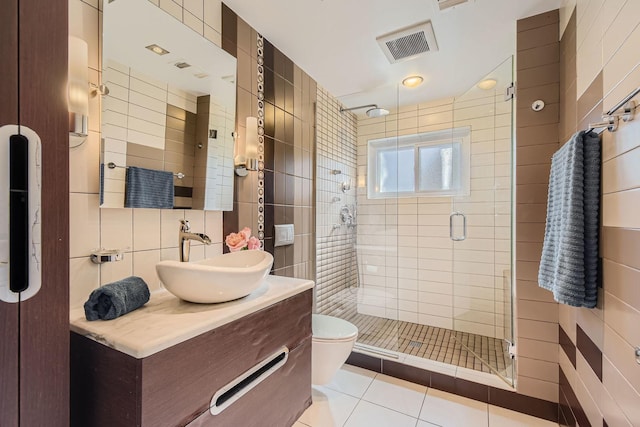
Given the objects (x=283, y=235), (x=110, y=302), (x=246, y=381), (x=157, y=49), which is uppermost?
(x=157, y=49)

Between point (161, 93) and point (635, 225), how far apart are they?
190cm

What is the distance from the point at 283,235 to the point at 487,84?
6.50 ft

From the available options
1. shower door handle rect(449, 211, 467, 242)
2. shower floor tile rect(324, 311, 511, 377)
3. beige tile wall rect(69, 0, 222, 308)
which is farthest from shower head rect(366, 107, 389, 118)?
shower floor tile rect(324, 311, 511, 377)

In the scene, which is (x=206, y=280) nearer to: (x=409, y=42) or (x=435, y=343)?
(x=409, y=42)

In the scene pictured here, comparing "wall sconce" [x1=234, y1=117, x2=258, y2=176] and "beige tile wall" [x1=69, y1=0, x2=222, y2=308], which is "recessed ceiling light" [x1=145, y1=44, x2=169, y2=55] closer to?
"beige tile wall" [x1=69, y1=0, x2=222, y2=308]

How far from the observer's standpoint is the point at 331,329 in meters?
1.85

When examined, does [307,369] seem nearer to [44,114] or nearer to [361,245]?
[44,114]

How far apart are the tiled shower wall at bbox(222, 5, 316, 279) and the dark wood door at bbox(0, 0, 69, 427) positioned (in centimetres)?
94

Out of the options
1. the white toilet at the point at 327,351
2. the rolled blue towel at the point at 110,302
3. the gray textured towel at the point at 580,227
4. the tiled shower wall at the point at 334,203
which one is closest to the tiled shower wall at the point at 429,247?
the tiled shower wall at the point at 334,203

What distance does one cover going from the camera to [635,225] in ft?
2.90

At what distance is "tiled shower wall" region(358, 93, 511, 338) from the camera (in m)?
2.45

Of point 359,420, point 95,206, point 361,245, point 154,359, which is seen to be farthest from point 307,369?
point 361,245

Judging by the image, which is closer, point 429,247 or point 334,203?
point 334,203

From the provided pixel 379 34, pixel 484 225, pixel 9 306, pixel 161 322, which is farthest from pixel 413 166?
pixel 9 306
